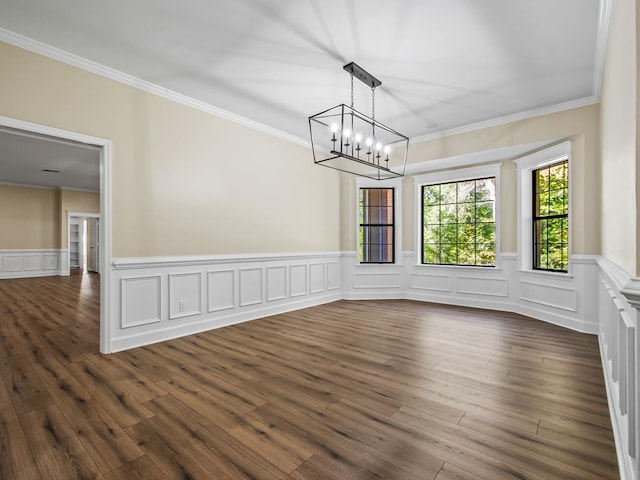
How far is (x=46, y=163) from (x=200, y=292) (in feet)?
18.7


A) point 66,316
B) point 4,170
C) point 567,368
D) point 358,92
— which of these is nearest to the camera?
point 567,368

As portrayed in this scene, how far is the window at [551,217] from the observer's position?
449 centimetres

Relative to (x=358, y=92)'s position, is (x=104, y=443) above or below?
below

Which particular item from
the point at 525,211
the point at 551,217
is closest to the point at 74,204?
the point at 525,211

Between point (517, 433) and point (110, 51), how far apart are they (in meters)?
4.40

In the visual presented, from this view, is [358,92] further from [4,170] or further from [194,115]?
[4,170]

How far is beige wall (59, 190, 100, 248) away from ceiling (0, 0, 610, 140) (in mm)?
8650

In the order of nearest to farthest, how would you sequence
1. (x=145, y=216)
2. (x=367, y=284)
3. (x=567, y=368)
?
1. (x=567, y=368)
2. (x=145, y=216)
3. (x=367, y=284)

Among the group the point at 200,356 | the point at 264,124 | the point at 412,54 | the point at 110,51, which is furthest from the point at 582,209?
the point at 110,51

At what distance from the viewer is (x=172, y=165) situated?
380 centimetres

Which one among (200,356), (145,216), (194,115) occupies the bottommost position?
(200,356)

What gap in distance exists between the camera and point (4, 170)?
7539 mm

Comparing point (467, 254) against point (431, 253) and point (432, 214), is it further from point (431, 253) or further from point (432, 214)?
point (432, 214)

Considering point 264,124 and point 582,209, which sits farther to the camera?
point 264,124
